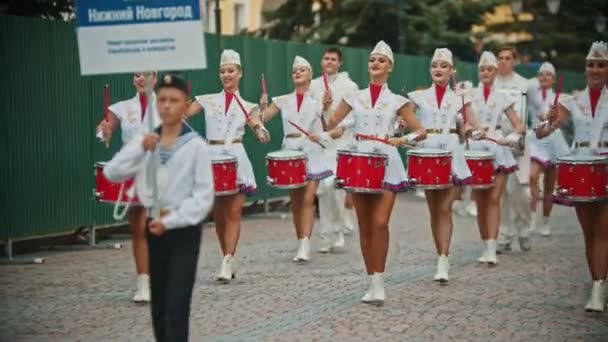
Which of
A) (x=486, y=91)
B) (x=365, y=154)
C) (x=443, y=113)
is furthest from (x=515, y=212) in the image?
(x=365, y=154)

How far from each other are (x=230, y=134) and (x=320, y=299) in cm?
239

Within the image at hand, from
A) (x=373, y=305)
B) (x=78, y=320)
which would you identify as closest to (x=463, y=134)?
(x=373, y=305)

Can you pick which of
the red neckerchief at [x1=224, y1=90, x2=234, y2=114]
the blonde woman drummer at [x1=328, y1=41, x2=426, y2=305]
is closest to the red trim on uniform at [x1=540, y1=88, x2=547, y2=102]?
the red neckerchief at [x1=224, y1=90, x2=234, y2=114]

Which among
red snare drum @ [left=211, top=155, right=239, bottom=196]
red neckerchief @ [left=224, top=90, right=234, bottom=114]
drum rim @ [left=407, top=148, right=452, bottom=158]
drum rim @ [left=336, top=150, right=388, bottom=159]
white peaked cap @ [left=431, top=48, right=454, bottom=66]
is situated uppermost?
white peaked cap @ [left=431, top=48, right=454, bottom=66]

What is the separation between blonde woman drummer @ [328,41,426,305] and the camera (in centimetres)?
1195

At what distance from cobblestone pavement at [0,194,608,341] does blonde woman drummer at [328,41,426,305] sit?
15.1 inches

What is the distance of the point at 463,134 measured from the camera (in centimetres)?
1427

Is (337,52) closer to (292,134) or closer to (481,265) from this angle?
(292,134)

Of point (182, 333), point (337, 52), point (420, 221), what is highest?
point (337, 52)

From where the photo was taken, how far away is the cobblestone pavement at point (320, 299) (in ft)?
34.2

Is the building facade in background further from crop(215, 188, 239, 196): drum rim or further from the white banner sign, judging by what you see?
the white banner sign

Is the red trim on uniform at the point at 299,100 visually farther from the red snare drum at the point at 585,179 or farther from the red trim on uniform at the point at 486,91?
the red snare drum at the point at 585,179

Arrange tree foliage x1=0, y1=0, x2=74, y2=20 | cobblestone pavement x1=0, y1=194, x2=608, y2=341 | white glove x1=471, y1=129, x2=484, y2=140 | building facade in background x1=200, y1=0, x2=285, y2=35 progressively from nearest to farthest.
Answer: cobblestone pavement x1=0, y1=194, x2=608, y2=341, white glove x1=471, y1=129, x2=484, y2=140, tree foliage x1=0, y1=0, x2=74, y2=20, building facade in background x1=200, y1=0, x2=285, y2=35

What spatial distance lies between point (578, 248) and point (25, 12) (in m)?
7.63
